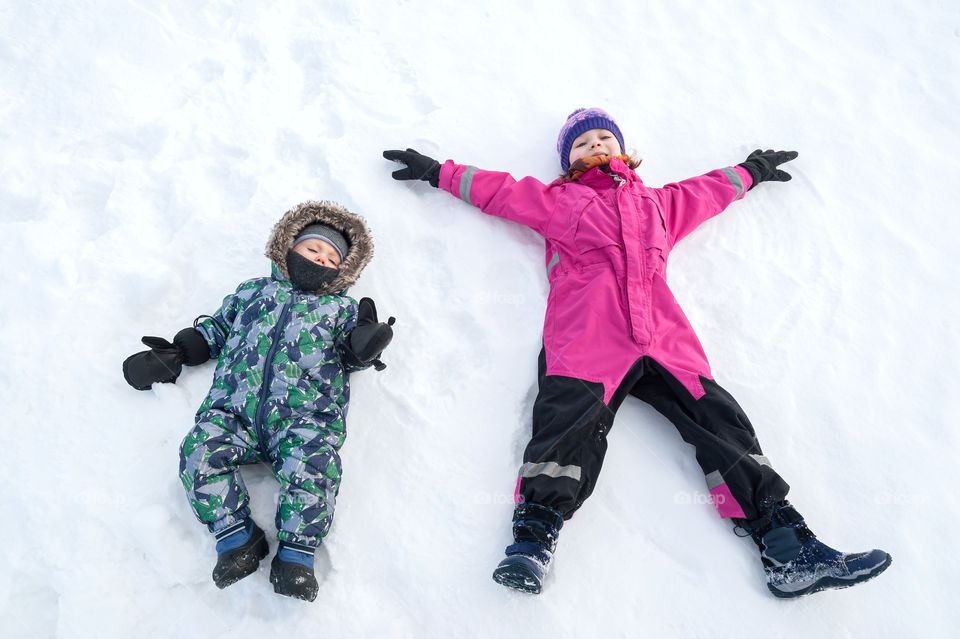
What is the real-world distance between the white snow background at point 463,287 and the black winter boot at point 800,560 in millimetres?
91

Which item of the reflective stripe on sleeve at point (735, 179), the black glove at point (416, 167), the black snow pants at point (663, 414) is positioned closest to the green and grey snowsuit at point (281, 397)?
the black glove at point (416, 167)

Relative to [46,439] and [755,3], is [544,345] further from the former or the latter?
[755,3]

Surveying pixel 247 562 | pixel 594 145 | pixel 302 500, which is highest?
pixel 594 145

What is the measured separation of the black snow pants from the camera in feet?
6.79

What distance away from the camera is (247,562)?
1925 millimetres

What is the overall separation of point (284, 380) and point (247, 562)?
636 mm

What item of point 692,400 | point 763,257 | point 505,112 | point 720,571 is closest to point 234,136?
point 505,112

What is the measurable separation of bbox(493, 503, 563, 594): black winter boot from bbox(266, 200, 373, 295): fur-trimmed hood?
3.88 ft

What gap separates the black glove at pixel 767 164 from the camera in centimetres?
296

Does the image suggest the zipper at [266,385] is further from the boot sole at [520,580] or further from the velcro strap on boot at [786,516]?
the velcro strap on boot at [786,516]

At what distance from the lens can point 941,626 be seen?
2.00 meters

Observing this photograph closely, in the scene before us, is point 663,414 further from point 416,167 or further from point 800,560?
point 416,167

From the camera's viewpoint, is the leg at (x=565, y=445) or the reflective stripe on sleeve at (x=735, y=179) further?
the reflective stripe on sleeve at (x=735, y=179)

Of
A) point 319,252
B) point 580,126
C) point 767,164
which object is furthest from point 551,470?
point 767,164
